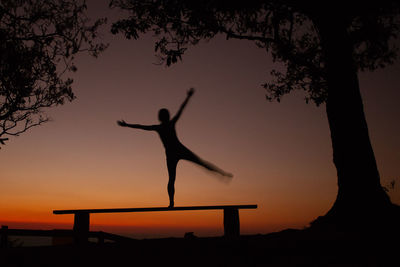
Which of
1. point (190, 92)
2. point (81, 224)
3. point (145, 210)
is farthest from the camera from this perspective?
point (190, 92)

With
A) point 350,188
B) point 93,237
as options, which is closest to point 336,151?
point 350,188

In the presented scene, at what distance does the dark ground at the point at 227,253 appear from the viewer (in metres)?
6.47

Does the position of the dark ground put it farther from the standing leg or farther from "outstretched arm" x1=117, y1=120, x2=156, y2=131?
"outstretched arm" x1=117, y1=120, x2=156, y2=131

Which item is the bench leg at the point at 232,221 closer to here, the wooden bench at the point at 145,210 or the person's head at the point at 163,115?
the wooden bench at the point at 145,210

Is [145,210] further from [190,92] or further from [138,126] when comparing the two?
[190,92]

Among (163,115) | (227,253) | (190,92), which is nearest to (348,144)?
(190,92)

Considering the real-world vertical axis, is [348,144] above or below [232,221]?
above

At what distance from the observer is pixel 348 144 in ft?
37.5

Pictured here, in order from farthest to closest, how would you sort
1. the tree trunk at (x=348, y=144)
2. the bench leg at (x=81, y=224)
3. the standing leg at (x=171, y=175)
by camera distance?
the tree trunk at (x=348, y=144), the standing leg at (x=171, y=175), the bench leg at (x=81, y=224)

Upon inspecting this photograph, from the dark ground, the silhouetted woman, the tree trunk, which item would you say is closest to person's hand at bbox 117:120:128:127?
the silhouetted woman

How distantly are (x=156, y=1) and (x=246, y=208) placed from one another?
28.0 feet

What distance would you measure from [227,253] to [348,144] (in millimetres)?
6106

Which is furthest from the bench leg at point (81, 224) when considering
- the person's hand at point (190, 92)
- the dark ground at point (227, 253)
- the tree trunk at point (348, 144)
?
the tree trunk at point (348, 144)

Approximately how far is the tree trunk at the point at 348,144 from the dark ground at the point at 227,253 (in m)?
2.23
